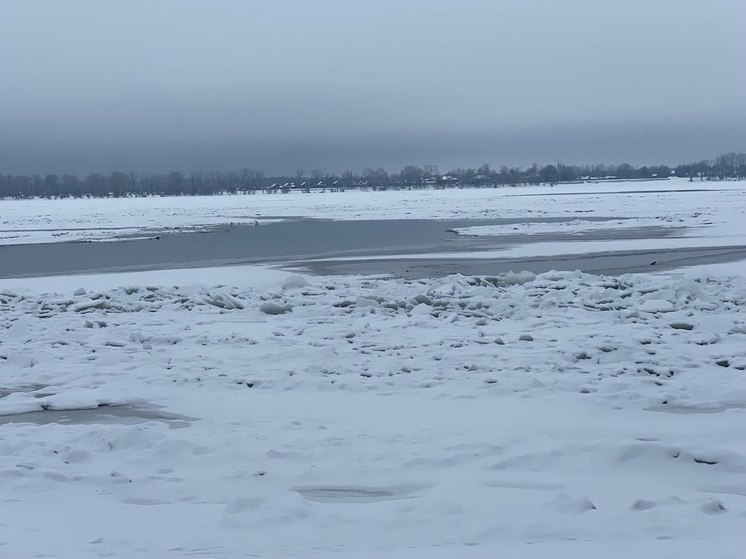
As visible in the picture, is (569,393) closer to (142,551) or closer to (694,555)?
(694,555)

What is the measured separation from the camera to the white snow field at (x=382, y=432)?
4.68 meters

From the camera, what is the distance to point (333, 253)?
87.2ft

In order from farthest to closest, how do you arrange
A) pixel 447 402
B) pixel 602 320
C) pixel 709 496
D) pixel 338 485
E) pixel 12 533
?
pixel 602 320 → pixel 447 402 → pixel 338 485 → pixel 709 496 → pixel 12 533

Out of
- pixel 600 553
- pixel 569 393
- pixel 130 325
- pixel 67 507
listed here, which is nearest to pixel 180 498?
pixel 67 507

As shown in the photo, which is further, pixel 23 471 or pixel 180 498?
pixel 23 471

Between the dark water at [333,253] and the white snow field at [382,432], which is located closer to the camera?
the white snow field at [382,432]

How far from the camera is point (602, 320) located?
11.6 m

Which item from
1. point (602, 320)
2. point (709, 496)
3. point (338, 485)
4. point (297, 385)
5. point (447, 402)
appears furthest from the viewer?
point (602, 320)

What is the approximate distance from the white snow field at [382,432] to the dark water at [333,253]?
26.9 ft

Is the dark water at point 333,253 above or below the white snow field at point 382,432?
above

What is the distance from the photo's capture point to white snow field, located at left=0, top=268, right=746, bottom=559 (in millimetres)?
4680

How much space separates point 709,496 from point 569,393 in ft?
8.80

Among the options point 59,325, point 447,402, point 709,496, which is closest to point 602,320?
point 447,402

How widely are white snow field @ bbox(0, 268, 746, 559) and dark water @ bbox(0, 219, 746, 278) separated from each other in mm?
8191
